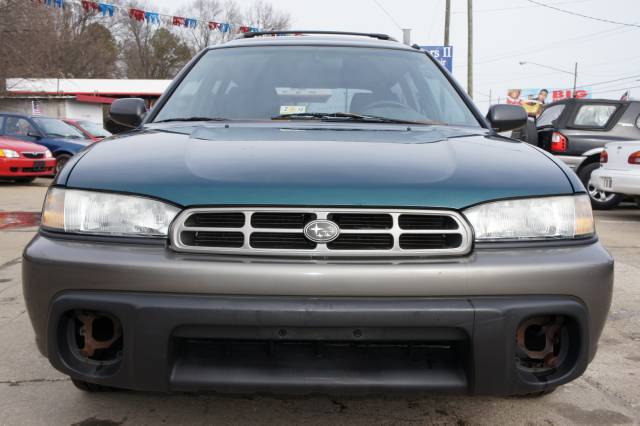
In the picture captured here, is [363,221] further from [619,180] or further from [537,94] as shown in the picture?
[537,94]

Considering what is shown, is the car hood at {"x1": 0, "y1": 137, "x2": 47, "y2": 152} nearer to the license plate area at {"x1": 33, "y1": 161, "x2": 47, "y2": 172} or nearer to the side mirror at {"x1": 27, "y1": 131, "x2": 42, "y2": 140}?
the license plate area at {"x1": 33, "y1": 161, "x2": 47, "y2": 172}

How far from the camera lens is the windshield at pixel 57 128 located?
45.8 feet

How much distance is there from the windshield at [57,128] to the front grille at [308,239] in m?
13.2

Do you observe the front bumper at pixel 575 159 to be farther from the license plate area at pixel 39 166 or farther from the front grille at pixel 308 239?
the license plate area at pixel 39 166

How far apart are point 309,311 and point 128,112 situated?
5.87ft

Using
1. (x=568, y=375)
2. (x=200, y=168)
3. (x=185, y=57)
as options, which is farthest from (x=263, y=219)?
(x=185, y=57)

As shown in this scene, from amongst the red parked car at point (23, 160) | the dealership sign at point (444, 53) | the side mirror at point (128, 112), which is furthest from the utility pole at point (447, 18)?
the side mirror at point (128, 112)

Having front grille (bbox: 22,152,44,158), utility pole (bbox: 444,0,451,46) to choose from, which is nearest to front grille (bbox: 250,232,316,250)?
front grille (bbox: 22,152,44,158)

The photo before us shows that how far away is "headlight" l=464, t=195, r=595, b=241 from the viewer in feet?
6.31

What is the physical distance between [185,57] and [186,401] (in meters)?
63.2

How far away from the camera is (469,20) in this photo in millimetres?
22469

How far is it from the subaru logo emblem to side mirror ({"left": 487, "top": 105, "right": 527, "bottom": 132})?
1547 mm

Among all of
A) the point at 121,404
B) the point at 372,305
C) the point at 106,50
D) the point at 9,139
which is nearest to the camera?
the point at 372,305

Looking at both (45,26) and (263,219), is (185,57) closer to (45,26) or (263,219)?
(45,26)
